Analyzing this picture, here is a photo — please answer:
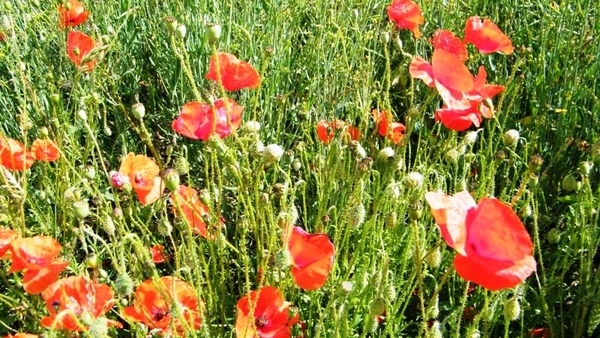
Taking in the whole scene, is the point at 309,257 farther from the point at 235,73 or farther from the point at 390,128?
the point at 390,128

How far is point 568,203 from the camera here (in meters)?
2.20

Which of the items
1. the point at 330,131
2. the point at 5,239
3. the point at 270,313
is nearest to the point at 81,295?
the point at 5,239

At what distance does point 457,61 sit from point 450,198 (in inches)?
23.8

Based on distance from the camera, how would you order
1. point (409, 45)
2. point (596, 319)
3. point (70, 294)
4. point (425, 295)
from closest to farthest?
point (70, 294)
point (596, 319)
point (425, 295)
point (409, 45)

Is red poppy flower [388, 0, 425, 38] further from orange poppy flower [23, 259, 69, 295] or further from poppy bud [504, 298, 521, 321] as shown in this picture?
orange poppy flower [23, 259, 69, 295]

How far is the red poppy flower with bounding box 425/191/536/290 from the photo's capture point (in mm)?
1030

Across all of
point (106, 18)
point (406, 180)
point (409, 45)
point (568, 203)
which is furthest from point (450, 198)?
point (409, 45)

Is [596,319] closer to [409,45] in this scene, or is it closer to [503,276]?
[503,276]

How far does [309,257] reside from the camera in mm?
1347

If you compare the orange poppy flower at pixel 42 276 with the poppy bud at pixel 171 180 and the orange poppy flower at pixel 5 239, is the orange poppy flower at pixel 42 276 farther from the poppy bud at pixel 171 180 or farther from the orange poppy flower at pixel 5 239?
the poppy bud at pixel 171 180

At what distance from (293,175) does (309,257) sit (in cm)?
102

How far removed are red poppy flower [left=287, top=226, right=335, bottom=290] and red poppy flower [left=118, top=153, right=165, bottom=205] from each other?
1.58ft

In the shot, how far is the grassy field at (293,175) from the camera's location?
4.77 ft

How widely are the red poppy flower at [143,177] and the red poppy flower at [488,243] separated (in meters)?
0.86
